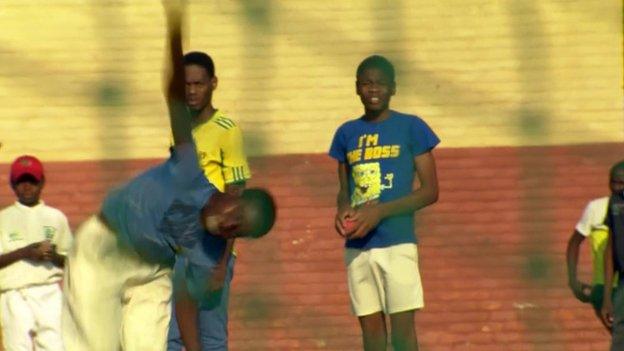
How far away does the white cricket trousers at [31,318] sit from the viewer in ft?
29.5

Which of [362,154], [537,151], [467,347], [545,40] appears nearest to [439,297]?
[467,347]

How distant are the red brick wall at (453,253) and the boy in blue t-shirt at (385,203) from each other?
213 centimetres

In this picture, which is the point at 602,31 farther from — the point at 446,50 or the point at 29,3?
the point at 29,3

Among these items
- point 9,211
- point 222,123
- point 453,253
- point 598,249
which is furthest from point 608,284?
point 9,211

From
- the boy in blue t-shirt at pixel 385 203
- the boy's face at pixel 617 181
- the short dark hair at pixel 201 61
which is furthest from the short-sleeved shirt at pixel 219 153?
the boy's face at pixel 617 181

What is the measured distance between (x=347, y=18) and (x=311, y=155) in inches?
34.2

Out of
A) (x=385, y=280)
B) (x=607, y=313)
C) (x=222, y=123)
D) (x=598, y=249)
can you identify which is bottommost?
(x=607, y=313)

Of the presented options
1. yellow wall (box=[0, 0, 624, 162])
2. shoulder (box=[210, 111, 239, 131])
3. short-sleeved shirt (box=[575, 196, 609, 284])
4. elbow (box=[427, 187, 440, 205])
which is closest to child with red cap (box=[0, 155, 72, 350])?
yellow wall (box=[0, 0, 624, 162])

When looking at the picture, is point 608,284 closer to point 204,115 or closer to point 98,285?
point 204,115

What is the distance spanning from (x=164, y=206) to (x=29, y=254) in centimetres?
254

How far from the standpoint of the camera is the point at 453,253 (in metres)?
9.80

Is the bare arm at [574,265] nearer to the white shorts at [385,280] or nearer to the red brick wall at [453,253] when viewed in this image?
the red brick wall at [453,253]

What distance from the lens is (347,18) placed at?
9.28 meters

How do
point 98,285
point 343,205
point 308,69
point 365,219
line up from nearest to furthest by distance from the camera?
1. point 98,285
2. point 365,219
3. point 343,205
4. point 308,69
